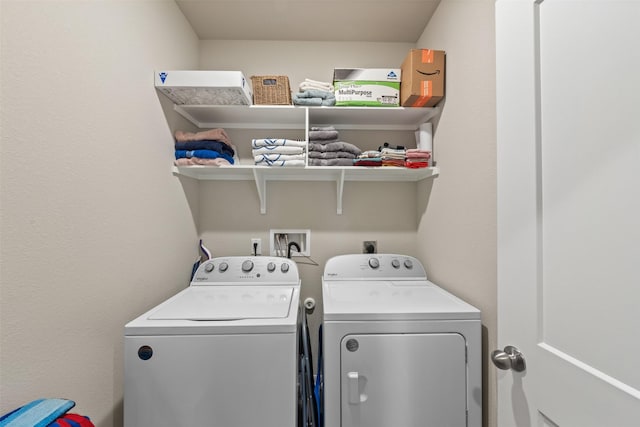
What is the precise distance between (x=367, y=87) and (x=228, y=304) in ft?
4.91

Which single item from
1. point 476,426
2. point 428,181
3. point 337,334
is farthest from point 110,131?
point 476,426

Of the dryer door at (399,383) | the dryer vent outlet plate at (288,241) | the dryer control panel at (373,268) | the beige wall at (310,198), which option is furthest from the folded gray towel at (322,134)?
the dryer door at (399,383)

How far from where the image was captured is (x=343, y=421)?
3.69ft

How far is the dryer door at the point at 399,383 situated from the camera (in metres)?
1.13

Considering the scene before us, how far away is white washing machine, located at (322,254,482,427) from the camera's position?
1131 mm

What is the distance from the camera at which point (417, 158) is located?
5.57 ft

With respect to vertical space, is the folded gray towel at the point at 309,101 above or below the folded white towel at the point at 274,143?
above

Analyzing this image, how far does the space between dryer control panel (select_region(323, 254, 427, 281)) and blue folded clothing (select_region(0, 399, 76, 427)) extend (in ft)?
4.28

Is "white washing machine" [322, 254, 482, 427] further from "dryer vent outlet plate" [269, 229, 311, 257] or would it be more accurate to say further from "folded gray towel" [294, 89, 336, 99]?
"folded gray towel" [294, 89, 336, 99]

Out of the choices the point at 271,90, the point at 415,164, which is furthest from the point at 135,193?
the point at 415,164

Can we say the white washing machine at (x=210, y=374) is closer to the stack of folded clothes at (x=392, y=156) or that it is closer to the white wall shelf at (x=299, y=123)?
the white wall shelf at (x=299, y=123)

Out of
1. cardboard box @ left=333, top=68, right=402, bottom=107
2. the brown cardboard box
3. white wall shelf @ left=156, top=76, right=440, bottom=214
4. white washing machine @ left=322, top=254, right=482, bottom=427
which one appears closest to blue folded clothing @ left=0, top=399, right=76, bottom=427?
white washing machine @ left=322, top=254, right=482, bottom=427

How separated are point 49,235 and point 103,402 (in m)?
0.73

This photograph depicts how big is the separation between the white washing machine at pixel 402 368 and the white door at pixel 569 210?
0.26 meters
